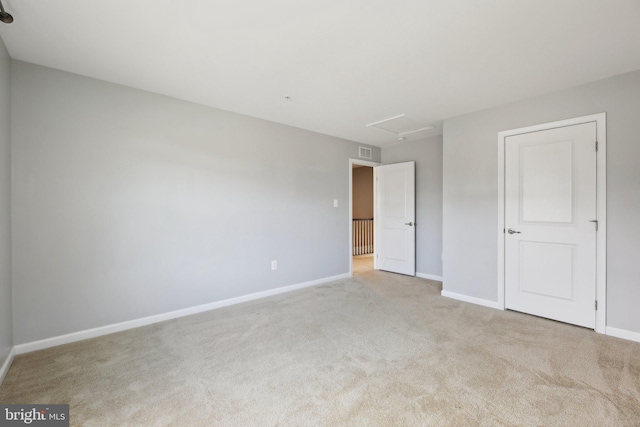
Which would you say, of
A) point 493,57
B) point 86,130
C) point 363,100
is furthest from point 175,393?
point 493,57

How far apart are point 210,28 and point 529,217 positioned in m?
3.56

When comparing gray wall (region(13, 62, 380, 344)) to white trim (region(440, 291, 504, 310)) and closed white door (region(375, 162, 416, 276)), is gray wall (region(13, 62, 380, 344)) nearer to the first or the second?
closed white door (region(375, 162, 416, 276))

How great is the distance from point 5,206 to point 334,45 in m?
2.80

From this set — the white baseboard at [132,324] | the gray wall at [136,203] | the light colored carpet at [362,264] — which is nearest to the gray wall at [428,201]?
the light colored carpet at [362,264]

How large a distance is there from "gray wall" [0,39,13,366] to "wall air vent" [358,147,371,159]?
4284mm

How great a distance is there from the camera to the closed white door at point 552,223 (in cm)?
277

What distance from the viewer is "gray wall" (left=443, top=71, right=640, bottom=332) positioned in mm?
2545

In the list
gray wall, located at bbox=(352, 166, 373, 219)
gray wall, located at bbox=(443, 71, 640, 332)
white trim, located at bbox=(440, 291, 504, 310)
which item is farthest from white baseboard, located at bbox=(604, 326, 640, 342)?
gray wall, located at bbox=(352, 166, 373, 219)

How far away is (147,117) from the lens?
2.92 meters

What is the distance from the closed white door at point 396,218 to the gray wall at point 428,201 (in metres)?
0.11

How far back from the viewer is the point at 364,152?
5.19m

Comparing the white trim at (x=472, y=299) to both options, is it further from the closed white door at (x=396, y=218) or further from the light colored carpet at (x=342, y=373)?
the closed white door at (x=396, y=218)

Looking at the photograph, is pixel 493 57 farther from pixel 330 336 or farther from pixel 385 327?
pixel 330 336

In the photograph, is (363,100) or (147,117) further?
(363,100)
